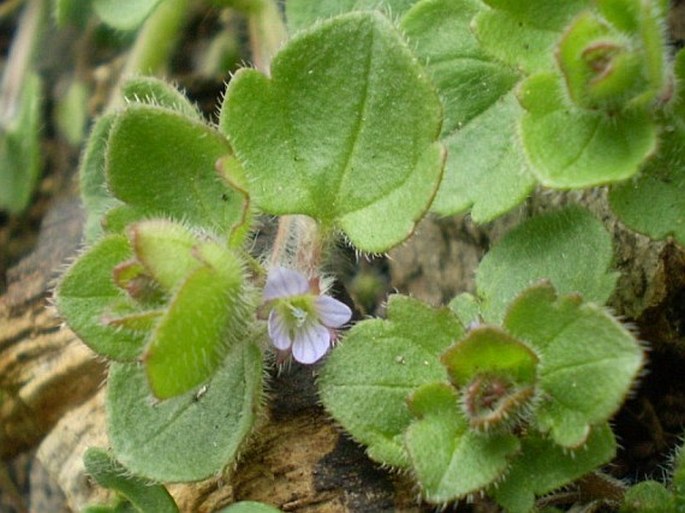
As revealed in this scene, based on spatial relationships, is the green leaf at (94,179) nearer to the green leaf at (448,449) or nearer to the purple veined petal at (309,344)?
the purple veined petal at (309,344)

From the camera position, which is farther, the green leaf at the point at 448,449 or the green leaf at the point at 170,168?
the green leaf at the point at 170,168

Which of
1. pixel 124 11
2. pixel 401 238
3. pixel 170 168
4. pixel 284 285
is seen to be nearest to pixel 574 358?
pixel 401 238

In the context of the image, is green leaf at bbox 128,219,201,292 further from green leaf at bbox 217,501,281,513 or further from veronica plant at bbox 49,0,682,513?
green leaf at bbox 217,501,281,513

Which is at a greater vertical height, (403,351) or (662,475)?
(403,351)

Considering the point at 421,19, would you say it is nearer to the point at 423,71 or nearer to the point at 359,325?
the point at 423,71

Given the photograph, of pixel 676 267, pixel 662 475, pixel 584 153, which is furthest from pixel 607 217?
pixel 662 475

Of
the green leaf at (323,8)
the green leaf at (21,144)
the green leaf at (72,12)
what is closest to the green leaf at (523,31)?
the green leaf at (323,8)

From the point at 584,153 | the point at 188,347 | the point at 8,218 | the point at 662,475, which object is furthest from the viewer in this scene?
the point at 8,218

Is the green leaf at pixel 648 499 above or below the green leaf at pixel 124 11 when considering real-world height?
below
